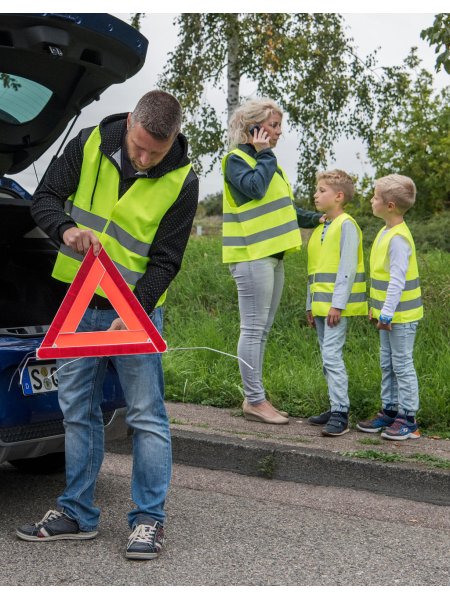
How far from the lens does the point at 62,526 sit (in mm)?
4188

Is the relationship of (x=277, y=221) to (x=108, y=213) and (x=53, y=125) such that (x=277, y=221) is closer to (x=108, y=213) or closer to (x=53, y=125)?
(x=53, y=125)

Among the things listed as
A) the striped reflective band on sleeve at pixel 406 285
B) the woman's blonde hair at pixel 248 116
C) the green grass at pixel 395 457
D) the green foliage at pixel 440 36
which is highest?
the green foliage at pixel 440 36

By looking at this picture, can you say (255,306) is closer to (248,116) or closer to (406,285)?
(406,285)

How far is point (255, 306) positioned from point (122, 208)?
7.68 ft

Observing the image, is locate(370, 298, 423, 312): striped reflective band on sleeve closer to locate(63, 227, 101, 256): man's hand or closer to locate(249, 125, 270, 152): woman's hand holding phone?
locate(249, 125, 270, 152): woman's hand holding phone

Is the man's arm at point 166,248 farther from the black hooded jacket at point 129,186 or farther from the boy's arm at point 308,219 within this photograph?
the boy's arm at point 308,219

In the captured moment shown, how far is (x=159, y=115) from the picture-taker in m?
3.86

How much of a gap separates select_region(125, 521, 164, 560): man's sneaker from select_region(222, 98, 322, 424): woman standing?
7.46 ft

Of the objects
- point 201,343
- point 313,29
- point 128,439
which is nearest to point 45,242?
point 128,439

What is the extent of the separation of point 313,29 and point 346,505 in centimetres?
1390

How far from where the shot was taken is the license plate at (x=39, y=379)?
430 centimetres

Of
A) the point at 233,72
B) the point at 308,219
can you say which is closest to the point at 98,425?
the point at 308,219

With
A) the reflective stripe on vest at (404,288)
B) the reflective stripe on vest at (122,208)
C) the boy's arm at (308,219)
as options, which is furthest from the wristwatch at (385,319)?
the reflective stripe on vest at (122,208)

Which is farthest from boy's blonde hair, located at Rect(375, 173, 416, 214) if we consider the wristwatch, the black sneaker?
the black sneaker
